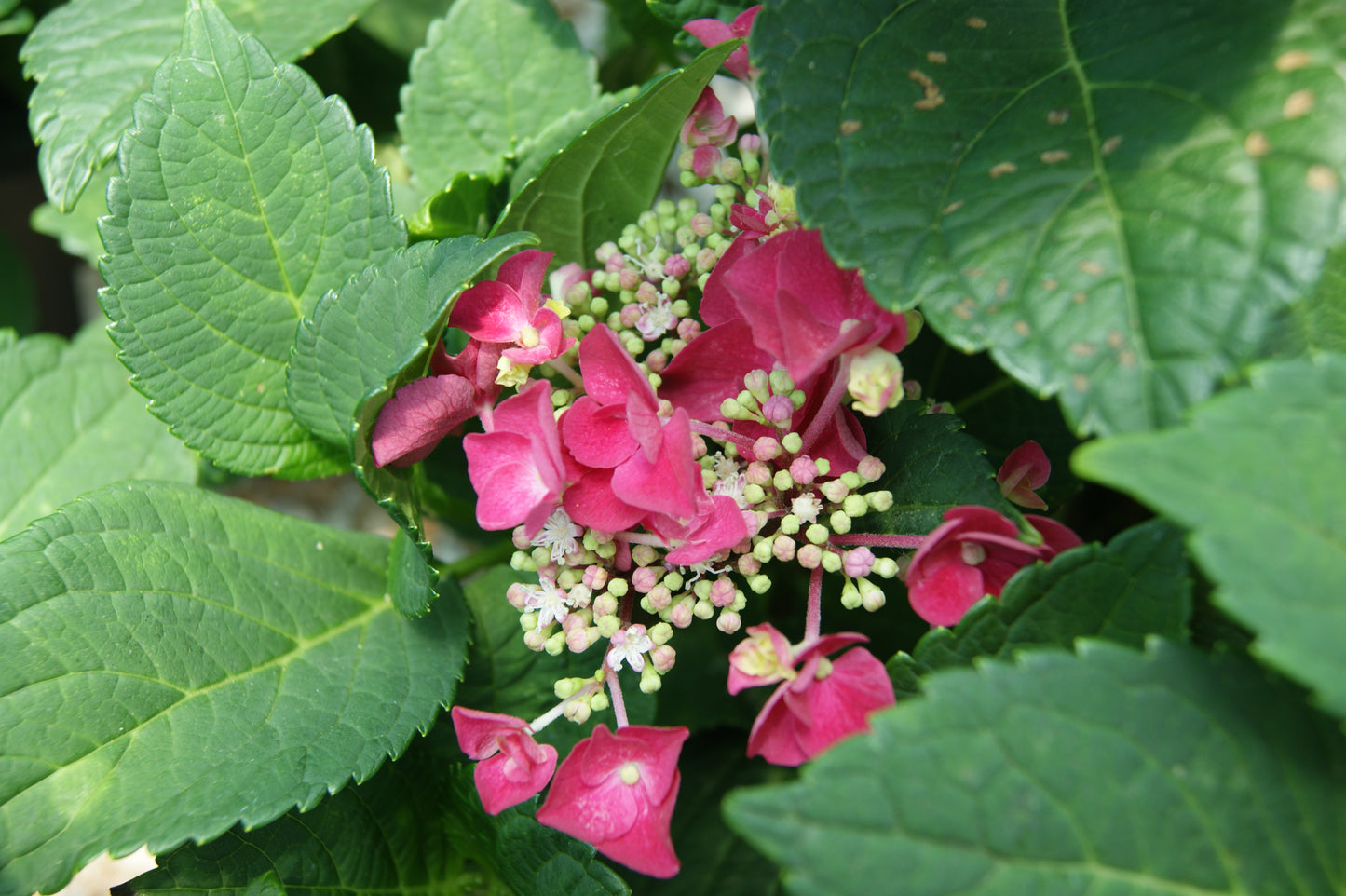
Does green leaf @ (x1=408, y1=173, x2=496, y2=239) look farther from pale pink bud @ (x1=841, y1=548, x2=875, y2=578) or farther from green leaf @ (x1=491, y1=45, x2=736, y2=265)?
pale pink bud @ (x1=841, y1=548, x2=875, y2=578)

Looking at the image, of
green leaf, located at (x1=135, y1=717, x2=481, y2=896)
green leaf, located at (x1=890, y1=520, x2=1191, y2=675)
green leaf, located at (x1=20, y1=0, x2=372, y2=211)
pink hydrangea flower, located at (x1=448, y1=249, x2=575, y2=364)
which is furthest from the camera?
green leaf, located at (x1=20, y1=0, x2=372, y2=211)

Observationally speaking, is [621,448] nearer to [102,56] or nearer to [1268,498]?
[1268,498]

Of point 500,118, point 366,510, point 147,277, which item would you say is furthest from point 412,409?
point 366,510

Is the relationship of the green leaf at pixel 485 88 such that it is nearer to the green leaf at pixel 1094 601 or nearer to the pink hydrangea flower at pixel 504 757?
the pink hydrangea flower at pixel 504 757

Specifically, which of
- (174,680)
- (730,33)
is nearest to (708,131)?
(730,33)

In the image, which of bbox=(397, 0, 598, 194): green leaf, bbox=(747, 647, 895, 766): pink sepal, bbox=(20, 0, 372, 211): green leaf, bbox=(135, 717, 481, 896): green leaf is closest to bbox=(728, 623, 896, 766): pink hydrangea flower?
bbox=(747, 647, 895, 766): pink sepal
